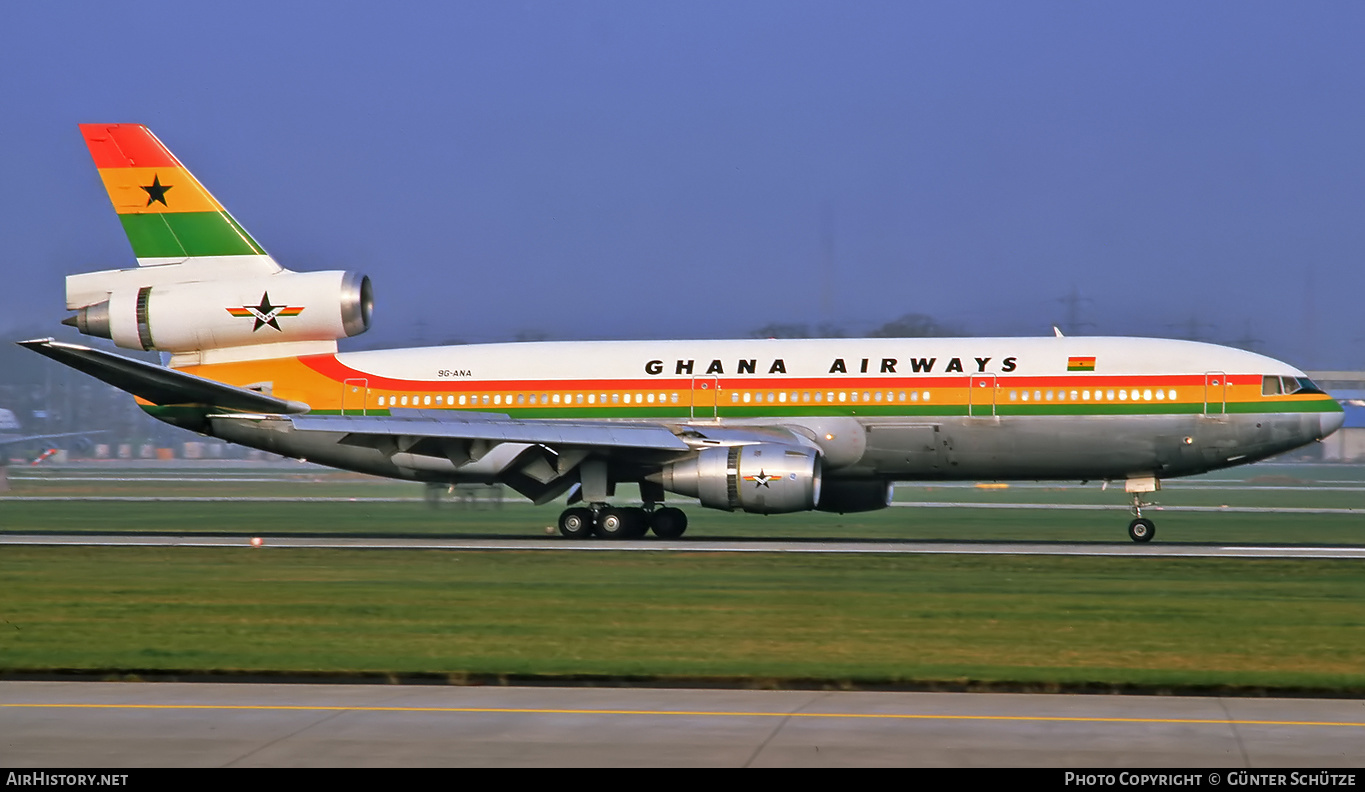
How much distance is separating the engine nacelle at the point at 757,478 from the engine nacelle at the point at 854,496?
11.5 feet

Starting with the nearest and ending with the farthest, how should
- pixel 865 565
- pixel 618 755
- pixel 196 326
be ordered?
pixel 618 755 → pixel 865 565 → pixel 196 326

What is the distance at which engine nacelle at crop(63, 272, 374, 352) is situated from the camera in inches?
1389

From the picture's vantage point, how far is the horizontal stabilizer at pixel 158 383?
30463mm

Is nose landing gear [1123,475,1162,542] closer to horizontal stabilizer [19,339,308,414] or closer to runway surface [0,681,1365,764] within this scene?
horizontal stabilizer [19,339,308,414]

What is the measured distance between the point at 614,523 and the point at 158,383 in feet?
34.4

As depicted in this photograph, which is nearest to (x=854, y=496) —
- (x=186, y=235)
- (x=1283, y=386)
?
(x=1283, y=386)

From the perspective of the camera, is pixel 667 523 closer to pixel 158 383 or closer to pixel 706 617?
pixel 158 383

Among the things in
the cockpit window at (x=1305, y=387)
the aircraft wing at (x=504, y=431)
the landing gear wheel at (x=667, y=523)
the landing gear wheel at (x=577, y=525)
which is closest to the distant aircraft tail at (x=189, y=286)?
the aircraft wing at (x=504, y=431)

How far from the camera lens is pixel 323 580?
23.5m

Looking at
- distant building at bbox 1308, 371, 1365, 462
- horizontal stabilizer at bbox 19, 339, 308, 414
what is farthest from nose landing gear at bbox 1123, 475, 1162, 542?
distant building at bbox 1308, 371, 1365, 462

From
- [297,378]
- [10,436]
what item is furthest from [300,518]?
[10,436]

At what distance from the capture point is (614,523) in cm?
3353

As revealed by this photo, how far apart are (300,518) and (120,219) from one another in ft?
37.7
